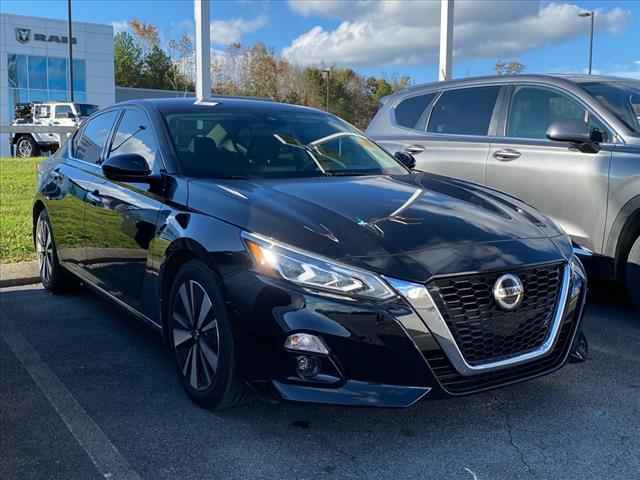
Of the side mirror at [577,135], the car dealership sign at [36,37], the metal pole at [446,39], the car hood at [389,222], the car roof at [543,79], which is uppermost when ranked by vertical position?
the car dealership sign at [36,37]

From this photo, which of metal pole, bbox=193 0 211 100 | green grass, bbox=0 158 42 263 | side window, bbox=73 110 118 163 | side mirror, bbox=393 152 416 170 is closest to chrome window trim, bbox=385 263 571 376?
side mirror, bbox=393 152 416 170

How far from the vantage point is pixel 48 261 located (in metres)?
5.85

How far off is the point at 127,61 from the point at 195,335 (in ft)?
220

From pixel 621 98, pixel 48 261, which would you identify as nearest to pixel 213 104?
pixel 48 261

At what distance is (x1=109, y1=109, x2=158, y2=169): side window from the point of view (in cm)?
414

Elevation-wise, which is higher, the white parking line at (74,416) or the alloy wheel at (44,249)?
the alloy wheel at (44,249)

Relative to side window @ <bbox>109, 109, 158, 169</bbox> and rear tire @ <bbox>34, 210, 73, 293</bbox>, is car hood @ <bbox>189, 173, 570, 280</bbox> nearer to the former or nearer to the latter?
side window @ <bbox>109, 109, 158, 169</bbox>

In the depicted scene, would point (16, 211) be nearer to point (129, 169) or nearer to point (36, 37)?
point (129, 169)

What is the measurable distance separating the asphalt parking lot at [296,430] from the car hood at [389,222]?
0.81m

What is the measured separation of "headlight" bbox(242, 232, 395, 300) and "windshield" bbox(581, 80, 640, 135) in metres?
3.08

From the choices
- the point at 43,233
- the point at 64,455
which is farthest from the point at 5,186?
the point at 64,455

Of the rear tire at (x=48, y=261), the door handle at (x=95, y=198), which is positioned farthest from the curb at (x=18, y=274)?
the door handle at (x=95, y=198)

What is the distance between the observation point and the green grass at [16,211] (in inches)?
282

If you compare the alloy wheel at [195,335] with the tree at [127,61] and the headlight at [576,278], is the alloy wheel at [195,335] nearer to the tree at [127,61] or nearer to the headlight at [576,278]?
the headlight at [576,278]
